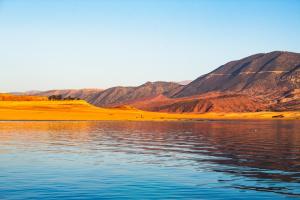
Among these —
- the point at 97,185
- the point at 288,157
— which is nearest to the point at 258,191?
the point at 97,185

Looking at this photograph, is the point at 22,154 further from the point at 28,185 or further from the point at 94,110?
the point at 94,110

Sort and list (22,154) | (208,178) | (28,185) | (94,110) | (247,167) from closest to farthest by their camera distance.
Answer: (28,185) → (208,178) → (247,167) → (22,154) → (94,110)

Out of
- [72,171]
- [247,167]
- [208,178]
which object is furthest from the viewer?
[247,167]

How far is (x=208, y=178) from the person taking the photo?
94.7 feet

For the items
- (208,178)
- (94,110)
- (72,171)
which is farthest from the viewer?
(94,110)

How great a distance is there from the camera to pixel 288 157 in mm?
41156

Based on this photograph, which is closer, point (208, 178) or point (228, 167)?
point (208, 178)

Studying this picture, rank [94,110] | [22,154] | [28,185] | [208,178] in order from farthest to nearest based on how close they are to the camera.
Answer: [94,110], [22,154], [208,178], [28,185]

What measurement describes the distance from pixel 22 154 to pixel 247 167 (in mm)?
19801

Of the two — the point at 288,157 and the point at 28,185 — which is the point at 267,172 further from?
the point at 28,185

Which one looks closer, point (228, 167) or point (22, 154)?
point (228, 167)

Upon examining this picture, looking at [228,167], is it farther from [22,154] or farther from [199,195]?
[22,154]

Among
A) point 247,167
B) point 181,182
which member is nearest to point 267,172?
point 247,167

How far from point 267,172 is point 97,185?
41.0ft
